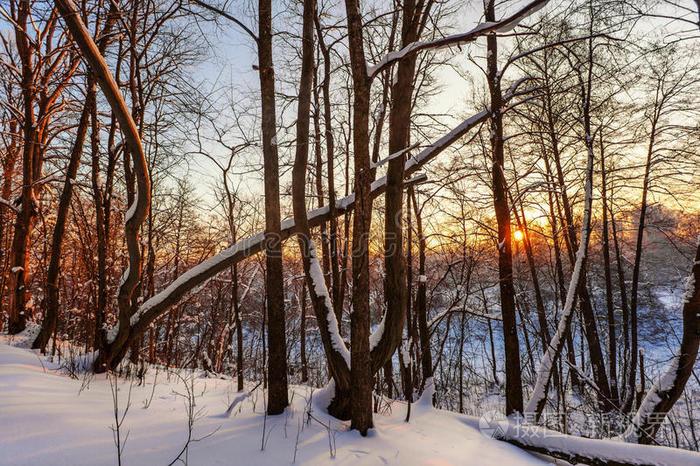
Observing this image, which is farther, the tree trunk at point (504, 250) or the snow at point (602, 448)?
the tree trunk at point (504, 250)

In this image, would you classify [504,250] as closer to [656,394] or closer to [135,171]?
[656,394]

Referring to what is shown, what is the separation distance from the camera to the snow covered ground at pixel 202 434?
2072mm

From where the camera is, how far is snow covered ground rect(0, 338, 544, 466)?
2072 mm

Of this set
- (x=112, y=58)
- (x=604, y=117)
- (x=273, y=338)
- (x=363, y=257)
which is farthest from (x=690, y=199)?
(x=112, y=58)

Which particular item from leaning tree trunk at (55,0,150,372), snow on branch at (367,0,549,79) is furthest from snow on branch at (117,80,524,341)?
snow on branch at (367,0,549,79)

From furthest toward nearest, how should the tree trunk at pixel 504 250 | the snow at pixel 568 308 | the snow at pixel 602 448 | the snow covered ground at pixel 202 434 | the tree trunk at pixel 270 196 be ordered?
the tree trunk at pixel 504 250
the snow at pixel 568 308
the tree trunk at pixel 270 196
the snow at pixel 602 448
the snow covered ground at pixel 202 434

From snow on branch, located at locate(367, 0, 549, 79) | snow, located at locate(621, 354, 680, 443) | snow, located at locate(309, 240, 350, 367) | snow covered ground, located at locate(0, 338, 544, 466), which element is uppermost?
snow on branch, located at locate(367, 0, 549, 79)

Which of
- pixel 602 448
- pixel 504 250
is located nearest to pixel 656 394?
pixel 602 448

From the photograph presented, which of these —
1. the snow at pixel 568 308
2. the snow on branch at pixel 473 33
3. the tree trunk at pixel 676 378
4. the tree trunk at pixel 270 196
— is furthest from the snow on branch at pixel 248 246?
the tree trunk at pixel 676 378

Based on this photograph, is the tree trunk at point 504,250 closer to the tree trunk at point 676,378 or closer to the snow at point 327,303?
the tree trunk at point 676,378

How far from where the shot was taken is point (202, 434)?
8.76ft

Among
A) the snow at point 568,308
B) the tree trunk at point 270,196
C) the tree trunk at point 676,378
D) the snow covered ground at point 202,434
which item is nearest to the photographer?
the snow covered ground at point 202,434

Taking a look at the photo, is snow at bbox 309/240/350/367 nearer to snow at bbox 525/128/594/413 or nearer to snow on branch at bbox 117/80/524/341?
snow on branch at bbox 117/80/524/341

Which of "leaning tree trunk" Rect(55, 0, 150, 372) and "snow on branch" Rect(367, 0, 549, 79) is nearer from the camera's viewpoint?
"snow on branch" Rect(367, 0, 549, 79)
